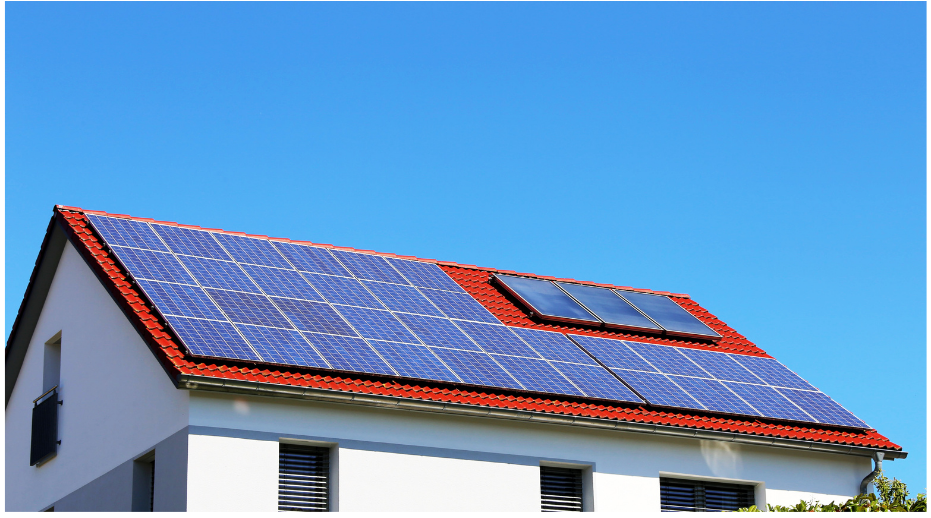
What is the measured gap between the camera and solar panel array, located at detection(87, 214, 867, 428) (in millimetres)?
19719

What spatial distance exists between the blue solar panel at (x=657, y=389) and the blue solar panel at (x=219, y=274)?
22.0ft

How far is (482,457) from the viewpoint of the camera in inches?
784

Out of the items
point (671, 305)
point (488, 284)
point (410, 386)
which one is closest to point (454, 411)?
point (410, 386)

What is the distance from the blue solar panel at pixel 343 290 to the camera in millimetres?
22219

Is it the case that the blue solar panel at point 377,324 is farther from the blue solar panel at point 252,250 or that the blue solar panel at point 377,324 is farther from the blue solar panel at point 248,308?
the blue solar panel at point 252,250

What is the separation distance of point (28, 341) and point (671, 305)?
1341 centimetres

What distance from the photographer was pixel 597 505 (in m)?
20.5

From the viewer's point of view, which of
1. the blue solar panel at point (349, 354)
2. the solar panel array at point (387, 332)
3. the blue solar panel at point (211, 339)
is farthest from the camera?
the solar panel array at point (387, 332)

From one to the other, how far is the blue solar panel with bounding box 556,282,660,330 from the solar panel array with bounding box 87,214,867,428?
0.56 meters

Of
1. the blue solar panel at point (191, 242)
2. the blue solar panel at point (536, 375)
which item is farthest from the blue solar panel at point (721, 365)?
the blue solar panel at point (191, 242)

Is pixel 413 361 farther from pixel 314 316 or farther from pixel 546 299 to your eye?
pixel 546 299

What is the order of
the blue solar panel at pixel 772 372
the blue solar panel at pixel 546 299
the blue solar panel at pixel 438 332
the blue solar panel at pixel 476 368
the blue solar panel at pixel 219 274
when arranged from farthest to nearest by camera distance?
the blue solar panel at pixel 546 299, the blue solar panel at pixel 772 372, the blue solar panel at pixel 438 332, the blue solar panel at pixel 219 274, the blue solar panel at pixel 476 368

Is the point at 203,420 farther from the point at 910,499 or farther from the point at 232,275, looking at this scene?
the point at 910,499

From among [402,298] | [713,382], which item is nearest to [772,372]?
[713,382]
